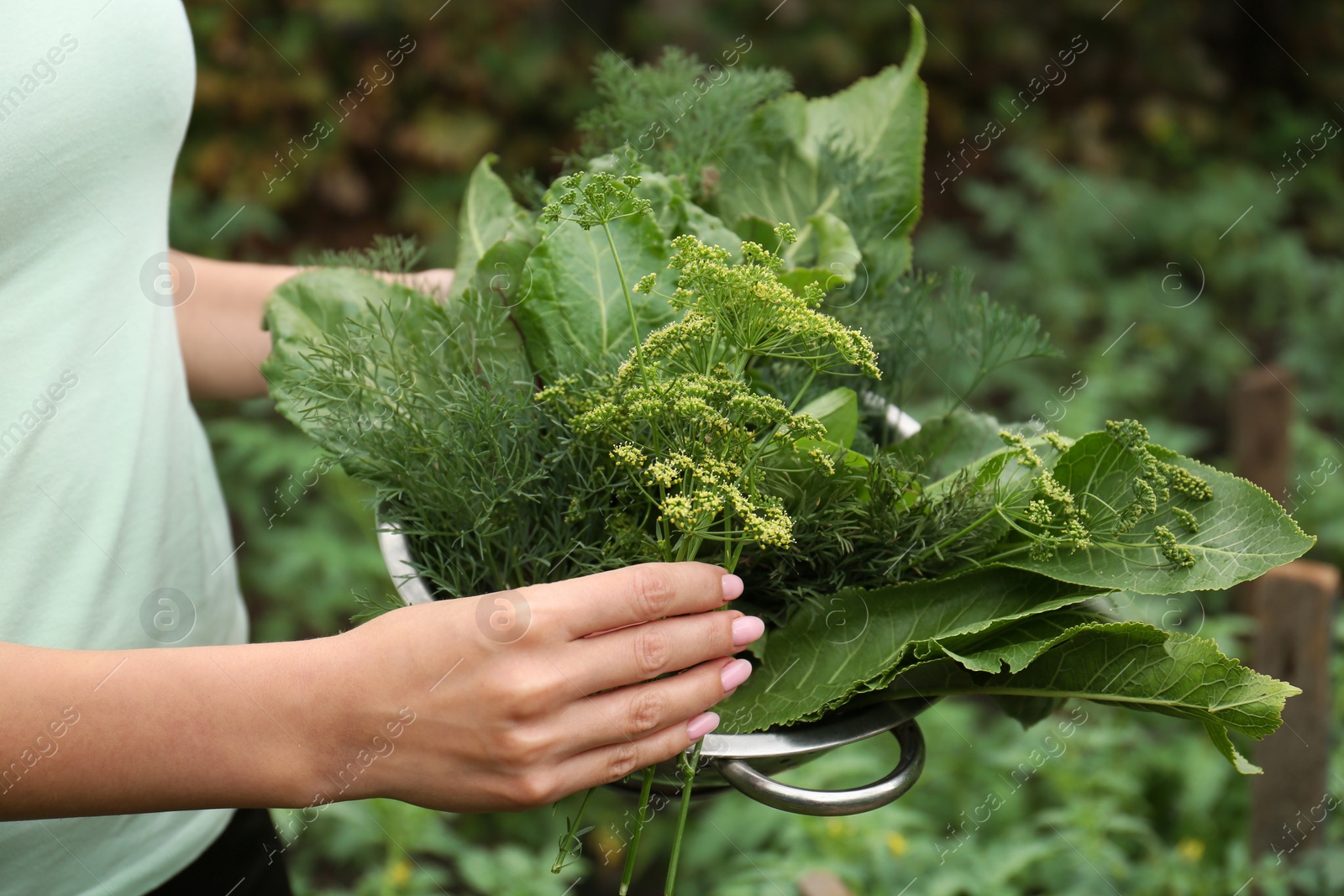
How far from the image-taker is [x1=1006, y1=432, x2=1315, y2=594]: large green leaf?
27.0 inches

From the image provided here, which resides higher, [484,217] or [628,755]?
[484,217]

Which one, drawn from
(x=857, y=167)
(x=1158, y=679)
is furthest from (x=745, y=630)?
(x=857, y=167)

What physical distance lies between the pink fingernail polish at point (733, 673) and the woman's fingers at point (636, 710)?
1 cm

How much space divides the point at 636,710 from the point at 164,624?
541 millimetres

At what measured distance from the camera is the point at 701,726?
2.12 ft

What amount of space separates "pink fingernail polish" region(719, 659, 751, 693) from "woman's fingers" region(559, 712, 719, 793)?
0.08ft

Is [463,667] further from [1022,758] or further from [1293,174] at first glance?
[1293,174]

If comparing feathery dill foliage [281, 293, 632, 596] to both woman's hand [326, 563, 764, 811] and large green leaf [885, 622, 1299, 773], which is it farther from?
large green leaf [885, 622, 1299, 773]

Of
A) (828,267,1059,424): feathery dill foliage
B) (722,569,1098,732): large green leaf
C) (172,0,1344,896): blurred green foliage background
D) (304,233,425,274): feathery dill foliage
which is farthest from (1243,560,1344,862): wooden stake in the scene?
(304,233,425,274): feathery dill foliage

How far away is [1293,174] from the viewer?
3473 mm

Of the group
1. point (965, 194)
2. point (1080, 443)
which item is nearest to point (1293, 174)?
point (965, 194)

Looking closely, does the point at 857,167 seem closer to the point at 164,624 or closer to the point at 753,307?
the point at 753,307

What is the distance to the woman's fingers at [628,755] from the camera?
610 mm

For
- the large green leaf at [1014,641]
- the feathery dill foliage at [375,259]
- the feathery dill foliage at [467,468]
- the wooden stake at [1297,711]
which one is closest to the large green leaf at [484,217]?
the feathery dill foliage at [375,259]
